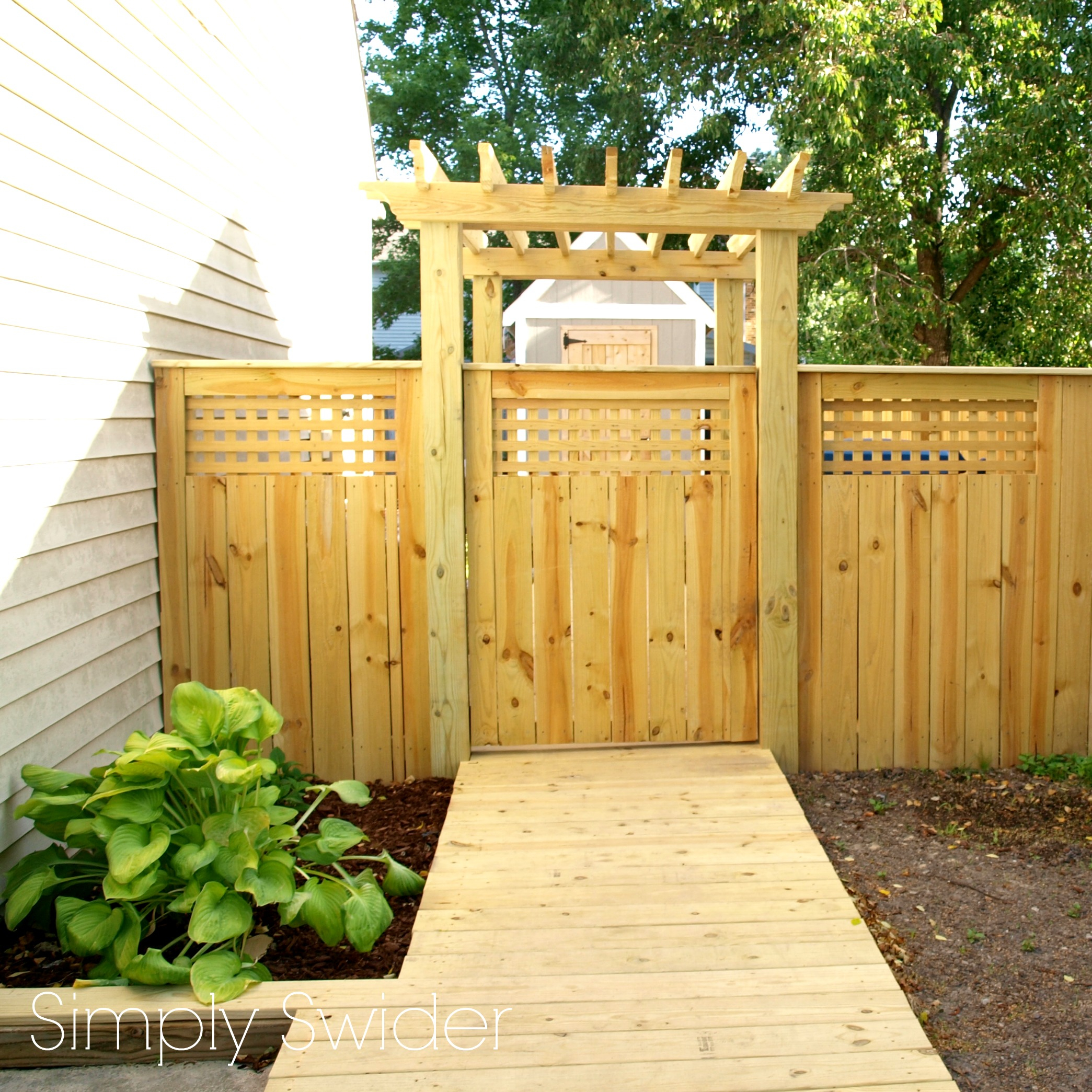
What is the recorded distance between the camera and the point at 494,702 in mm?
4293

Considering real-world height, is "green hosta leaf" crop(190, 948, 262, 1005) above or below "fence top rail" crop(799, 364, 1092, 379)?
below

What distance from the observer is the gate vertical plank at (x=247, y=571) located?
13.7 feet

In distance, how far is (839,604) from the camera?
14.4 ft

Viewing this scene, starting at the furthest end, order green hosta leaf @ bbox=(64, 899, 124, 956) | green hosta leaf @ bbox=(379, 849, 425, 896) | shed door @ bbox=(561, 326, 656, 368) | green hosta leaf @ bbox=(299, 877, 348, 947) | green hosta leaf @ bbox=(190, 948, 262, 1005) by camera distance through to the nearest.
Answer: shed door @ bbox=(561, 326, 656, 368), green hosta leaf @ bbox=(379, 849, 425, 896), green hosta leaf @ bbox=(299, 877, 348, 947), green hosta leaf @ bbox=(64, 899, 124, 956), green hosta leaf @ bbox=(190, 948, 262, 1005)

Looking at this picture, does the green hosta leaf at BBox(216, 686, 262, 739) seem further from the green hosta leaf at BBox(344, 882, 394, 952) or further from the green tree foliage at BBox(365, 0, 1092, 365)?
the green tree foliage at BBox(365, 0, 1092, 365)

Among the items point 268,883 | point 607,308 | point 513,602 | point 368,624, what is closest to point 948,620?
point 513,602

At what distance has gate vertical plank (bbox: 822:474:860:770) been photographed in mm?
4367

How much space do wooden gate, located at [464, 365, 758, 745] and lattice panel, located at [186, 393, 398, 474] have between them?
386 mm

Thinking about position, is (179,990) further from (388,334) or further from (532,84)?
(532,84)

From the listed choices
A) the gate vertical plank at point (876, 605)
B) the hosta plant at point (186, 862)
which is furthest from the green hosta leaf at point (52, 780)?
the gate vertical plank at point (876, 605)

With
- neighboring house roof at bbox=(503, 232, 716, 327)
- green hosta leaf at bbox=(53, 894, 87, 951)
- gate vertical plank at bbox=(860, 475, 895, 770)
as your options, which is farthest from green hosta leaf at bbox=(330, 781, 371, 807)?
neighboring house roof at bbox=(503, 232, 716, 327)

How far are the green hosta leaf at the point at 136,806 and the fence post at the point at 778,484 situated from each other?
2461 millimetres

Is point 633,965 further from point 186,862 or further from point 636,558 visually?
point 636,558

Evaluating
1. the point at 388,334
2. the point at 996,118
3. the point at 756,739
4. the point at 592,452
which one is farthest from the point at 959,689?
the point at 388,334
